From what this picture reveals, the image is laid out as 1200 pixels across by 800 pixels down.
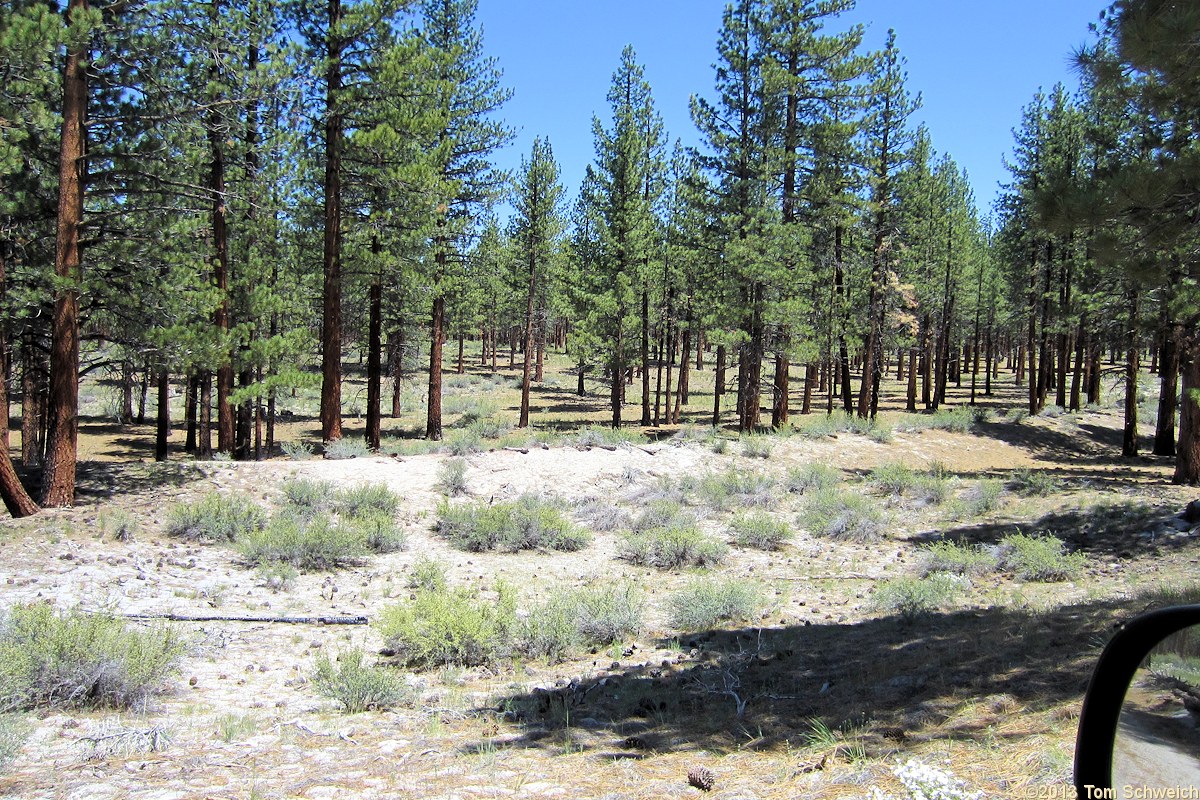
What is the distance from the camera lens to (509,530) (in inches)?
470

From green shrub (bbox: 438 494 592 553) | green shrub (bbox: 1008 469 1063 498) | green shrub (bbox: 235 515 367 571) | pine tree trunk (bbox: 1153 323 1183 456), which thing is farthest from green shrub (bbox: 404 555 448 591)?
pine tree trunk (bbox: 1153 323 1183 456)

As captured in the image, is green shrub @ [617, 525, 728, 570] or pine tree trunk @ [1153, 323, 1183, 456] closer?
green shrub @ [617, 525, 728, 570]

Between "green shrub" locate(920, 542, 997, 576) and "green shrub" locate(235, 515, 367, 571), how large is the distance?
8.09m

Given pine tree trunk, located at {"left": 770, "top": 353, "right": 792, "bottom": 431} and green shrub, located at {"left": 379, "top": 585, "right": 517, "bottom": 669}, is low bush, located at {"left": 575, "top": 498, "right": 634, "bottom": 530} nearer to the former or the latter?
green shrub, located at {"left": 379, "top": 585, "right": 517, "bottom": 669}

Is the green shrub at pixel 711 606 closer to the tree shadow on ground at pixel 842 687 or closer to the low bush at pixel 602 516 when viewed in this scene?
the tree shadow on ground at pixel 842 687

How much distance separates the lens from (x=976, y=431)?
27.5m

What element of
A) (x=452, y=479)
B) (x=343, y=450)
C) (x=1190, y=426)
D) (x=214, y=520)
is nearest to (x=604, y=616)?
(x=214, y=520)

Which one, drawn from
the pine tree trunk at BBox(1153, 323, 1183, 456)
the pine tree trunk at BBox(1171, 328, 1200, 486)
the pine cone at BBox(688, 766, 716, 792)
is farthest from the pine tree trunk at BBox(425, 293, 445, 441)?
the pine cone at BBox(688, 766, 716, 792)

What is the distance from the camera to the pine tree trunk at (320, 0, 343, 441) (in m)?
15.8

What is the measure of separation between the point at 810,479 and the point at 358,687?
1300cm

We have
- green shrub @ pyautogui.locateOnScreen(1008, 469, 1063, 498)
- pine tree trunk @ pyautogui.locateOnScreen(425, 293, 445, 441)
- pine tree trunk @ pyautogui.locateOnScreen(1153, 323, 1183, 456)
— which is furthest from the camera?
pine tree trunk @ pyautogui.locateOnScreen(425, 293, 445, 441)

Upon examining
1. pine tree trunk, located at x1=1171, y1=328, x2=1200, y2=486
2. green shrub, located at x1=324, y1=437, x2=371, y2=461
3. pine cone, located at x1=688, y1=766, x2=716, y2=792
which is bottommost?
pine cone, located at x1=688, y1=766, x2=716, y2=792

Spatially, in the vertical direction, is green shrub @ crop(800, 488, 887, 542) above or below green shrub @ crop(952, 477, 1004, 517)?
below

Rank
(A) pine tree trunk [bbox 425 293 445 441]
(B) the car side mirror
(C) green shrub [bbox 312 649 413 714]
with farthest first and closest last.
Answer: (A) pine tree trunk [bbox 425 293 445 441]
(C) green shrub [bbox 312 649 413 714]
(B) the car side mirror
